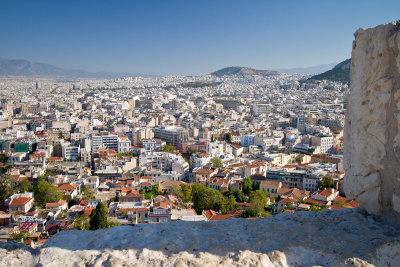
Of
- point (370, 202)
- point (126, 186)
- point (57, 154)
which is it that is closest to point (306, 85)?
point (57, 154)

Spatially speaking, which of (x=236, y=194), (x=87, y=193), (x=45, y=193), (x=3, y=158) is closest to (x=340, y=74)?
(x=236, y=194)

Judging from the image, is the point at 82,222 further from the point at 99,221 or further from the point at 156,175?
the point at 156,175

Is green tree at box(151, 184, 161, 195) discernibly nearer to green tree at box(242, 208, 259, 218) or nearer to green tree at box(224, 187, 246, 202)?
green tree at box(224, 187, 246, 202)

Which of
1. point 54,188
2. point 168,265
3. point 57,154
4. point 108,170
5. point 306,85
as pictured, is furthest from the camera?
point 306,85

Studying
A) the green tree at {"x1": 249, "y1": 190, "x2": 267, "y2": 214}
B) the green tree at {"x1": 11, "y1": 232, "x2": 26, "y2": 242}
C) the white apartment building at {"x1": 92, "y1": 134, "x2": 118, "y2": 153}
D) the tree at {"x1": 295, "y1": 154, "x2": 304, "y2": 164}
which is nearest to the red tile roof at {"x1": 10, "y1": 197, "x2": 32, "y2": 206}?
the green tree at {"x1": 11, "y1": 232, "x2": 26, "y2": 242}

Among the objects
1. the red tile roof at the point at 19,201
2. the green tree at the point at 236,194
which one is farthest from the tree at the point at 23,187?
the green tree at the point at 236,194

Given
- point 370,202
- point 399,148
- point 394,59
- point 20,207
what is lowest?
point 20,207

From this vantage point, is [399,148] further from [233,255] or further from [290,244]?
[233,255]
